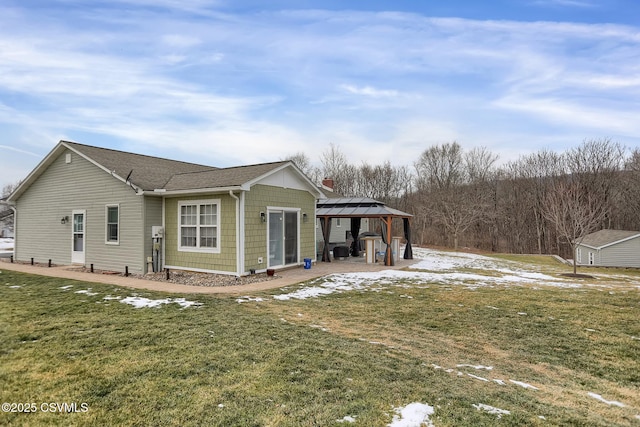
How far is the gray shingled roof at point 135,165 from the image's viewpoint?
1153cm

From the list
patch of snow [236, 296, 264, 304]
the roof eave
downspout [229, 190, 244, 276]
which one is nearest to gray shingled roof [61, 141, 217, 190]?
the roof eave

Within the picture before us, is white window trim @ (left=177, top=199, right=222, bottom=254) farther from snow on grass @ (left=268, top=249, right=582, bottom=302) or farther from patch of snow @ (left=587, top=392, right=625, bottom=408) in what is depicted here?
patch of snow @ (left=587, top=392, right=625, bottom=408)

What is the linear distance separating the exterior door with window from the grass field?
386cm

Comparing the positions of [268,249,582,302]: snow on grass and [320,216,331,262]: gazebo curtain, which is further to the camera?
[320,216,331,262]: gazebo curtain

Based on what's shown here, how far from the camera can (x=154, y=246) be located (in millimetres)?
11211

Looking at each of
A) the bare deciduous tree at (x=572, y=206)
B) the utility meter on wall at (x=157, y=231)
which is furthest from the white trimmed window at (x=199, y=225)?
the bare deciduous tree at (x=572, y=206)

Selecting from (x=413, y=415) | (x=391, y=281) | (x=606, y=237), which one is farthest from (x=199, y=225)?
(x=606, y=237)

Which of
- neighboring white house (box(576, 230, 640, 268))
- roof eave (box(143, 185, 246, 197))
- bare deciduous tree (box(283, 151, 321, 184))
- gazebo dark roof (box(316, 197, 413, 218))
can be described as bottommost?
neighboring white house (box(576, 230, 640, 268))

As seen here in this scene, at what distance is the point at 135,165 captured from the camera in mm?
12750

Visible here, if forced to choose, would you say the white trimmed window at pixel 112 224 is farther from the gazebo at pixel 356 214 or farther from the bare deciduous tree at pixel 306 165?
the bare deciduous tree at pixel 306 165

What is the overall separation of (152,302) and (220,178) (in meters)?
4.97

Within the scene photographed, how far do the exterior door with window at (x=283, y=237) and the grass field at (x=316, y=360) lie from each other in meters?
3.86

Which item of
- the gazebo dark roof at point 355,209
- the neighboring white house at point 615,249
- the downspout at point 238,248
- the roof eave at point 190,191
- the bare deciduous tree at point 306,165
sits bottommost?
the neighboring white house at point 615,249

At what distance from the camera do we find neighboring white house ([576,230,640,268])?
21.5 meters
